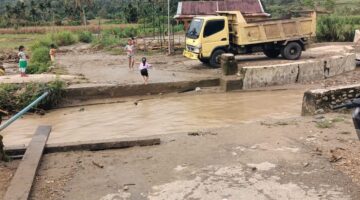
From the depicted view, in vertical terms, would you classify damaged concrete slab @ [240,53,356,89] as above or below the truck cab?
below

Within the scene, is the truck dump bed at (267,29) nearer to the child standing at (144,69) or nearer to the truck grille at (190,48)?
the truck grille at (190,48)

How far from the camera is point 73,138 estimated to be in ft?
33.6

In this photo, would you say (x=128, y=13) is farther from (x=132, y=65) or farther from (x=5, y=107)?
(x=5, y=107)

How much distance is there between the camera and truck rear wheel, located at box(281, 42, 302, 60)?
60.4 feet

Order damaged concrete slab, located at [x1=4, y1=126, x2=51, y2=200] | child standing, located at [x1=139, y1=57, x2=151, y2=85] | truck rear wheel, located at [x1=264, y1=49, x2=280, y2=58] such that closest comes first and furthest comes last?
1. damaged concrete slab, located at [x1=4, y1=126, x2=51, y2=200]
2. child standing, located at [x1=139, y1=57, x2=151, y2=85]
3. truck rear wheel, located at [x1=264, y1=49, x2=280, y2=58]

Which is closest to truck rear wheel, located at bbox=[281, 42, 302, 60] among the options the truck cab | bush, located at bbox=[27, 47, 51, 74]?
the truck cab

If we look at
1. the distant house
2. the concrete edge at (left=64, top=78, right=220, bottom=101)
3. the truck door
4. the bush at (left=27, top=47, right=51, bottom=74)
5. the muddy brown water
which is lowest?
the muddy brown water

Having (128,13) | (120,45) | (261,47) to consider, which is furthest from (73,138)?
(128,13)

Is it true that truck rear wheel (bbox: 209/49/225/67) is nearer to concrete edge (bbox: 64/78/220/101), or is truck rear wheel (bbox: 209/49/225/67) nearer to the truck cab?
the truck cab

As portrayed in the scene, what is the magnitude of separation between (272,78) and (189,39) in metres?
4.15

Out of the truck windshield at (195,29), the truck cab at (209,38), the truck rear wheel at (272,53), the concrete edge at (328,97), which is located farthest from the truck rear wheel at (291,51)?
the concrete edge at (328,97)

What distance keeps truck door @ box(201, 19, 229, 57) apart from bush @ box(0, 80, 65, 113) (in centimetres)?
571

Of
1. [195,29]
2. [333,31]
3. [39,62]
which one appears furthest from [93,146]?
[333,31]

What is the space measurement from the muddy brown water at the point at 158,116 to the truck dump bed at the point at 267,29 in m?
3.66
